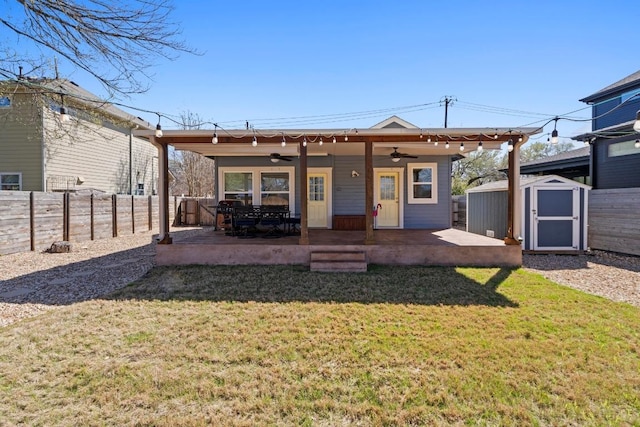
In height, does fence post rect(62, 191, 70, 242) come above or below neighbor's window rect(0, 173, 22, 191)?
below

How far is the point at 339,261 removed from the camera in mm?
6672

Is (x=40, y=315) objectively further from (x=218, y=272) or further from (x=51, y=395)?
(x=218, y=272)

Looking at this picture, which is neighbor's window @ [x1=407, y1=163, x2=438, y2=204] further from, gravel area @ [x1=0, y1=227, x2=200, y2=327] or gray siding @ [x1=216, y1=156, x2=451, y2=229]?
gravel area @ [x1=0, y1=227, x2=200, y2=327]

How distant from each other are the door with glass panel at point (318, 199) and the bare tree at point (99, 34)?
18.5 ft

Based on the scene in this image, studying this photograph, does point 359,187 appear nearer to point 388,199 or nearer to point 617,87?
point 388,199

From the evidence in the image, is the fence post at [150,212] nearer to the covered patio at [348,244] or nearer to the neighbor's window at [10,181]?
the neighbor's window at [10,181]

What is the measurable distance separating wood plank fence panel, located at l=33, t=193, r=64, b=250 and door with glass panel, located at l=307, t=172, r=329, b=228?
7311 mm

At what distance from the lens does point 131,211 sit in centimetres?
1271

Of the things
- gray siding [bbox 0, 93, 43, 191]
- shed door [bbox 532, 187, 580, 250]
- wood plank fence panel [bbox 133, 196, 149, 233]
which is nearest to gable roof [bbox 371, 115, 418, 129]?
shed door [bbox 532, 187, 580, 250]

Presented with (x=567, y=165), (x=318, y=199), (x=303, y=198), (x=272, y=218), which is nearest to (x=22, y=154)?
(x=272, y=218)

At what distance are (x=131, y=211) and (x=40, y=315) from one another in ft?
30.8

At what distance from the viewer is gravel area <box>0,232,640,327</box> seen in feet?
16.3

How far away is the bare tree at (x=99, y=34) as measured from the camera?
4.40 metres

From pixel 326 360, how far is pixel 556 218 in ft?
27.8
